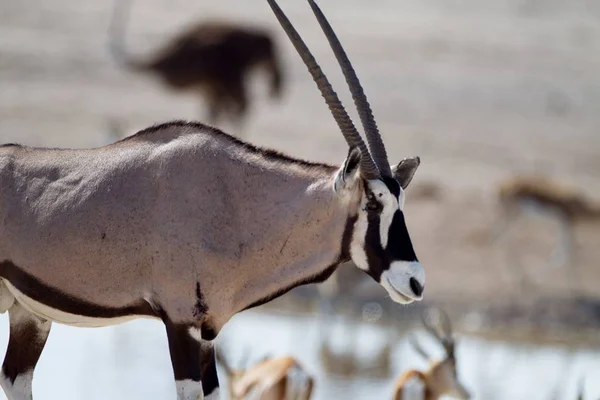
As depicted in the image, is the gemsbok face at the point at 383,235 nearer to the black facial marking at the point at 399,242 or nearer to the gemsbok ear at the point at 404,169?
the black facial marking at the point at 399,242

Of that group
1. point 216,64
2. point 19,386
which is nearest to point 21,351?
point 19,386

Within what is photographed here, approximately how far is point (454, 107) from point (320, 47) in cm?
510

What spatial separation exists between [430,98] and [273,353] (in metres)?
14.3

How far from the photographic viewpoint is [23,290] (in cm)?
542

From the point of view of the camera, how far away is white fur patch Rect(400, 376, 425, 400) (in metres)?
10.1

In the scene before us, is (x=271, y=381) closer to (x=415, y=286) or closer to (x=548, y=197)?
(x=415, y=286)

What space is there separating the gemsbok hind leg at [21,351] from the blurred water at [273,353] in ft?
11.7

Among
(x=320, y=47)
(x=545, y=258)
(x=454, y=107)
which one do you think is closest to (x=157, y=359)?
(x=545, y=258)

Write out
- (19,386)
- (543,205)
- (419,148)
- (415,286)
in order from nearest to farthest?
(415,286) < (19,386) < (543,205) < (419,148)

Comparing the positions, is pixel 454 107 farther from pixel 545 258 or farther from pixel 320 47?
pixel 545 258

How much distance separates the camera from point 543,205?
18125mm

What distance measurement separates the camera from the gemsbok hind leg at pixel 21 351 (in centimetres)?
576

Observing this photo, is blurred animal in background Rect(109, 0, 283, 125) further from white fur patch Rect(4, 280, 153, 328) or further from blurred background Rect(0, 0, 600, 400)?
white fur patch Rect(4, 280, 153, 328)

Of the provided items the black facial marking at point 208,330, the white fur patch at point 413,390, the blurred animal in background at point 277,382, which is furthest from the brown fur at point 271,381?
the black facial marking at point 208,330
